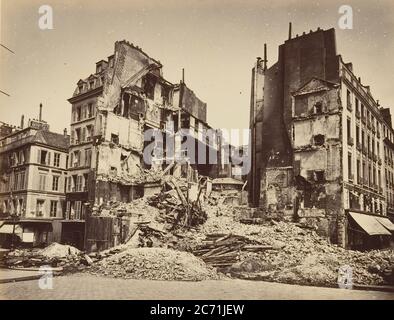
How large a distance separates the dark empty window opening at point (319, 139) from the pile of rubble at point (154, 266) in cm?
1124

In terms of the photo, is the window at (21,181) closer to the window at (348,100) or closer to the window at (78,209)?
the window at (78,209)

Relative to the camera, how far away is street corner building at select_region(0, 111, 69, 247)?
31.3m

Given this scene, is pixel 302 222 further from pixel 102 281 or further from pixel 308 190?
pixel 102 281

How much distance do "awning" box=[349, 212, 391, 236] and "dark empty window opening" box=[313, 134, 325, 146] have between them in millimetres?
4712

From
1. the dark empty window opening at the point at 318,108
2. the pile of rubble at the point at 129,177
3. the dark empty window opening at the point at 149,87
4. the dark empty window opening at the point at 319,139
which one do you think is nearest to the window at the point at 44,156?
the pile of rubble at the point at 129,177

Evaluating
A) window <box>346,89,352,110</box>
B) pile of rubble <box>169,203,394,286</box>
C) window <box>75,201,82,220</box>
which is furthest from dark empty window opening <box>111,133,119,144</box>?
window <box>346,89,352,110</box>

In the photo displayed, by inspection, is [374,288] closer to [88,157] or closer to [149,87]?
[88,157]

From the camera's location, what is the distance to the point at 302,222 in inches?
879

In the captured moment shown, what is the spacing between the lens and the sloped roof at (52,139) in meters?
33.7

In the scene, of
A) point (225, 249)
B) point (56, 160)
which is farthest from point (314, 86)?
point (56, 160)

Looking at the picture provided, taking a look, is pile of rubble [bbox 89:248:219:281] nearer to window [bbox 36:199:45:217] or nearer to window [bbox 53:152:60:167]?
window [bbox 36:199:45:217]

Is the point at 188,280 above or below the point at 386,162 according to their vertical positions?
below
